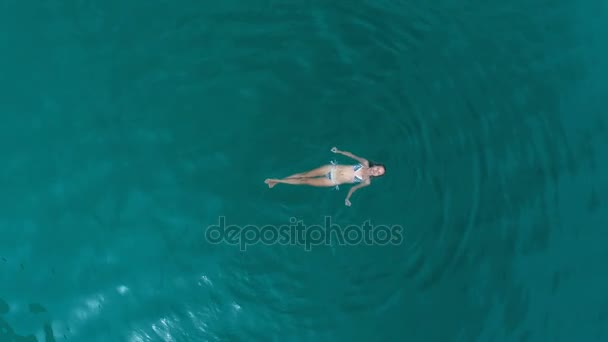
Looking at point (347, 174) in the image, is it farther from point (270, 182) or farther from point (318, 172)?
point (270, 182)

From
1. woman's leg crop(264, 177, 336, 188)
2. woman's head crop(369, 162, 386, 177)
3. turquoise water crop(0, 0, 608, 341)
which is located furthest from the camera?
woman's leg crop(264, 177, 336, 188)

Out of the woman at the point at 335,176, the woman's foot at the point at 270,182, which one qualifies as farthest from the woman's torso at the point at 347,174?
the woman's foot at the point at 270,182

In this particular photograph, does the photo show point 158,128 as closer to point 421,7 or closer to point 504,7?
Result: point 421,7

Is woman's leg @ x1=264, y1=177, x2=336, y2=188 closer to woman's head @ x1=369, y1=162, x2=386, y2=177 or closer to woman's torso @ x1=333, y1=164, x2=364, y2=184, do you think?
woman's torso @ x1=333, y1=164, x2=364, y2=184

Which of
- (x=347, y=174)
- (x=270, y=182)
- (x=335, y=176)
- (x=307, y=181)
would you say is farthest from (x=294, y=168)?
(x=347, y=174)

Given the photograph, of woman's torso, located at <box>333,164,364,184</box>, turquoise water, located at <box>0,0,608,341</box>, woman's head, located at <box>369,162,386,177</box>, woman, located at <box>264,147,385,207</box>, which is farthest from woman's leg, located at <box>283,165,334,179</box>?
woman's head, located at <box>369,162,386,177</box>

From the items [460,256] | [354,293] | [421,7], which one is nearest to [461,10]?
[421,7]
